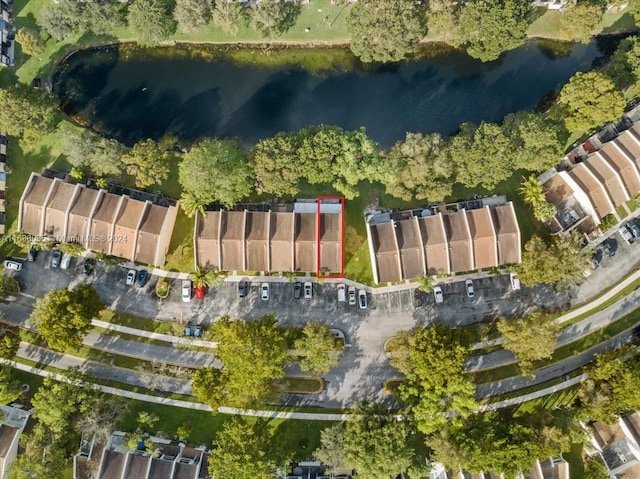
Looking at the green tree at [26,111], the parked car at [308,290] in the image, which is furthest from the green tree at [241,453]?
the green tree at [26,111]

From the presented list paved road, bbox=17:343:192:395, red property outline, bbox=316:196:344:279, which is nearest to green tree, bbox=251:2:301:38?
red property outline, bbox=316:196:344:279

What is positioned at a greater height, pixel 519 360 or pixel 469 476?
pixel 519 360

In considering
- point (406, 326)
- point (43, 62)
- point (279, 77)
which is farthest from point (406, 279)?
point (43, 62)

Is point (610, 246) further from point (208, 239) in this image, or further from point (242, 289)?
point (208, 239)

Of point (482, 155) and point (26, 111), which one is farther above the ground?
point (26, 111)

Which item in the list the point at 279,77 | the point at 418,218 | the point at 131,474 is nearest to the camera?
the point at 131,474

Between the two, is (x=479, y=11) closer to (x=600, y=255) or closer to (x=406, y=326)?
(x=600, y=255)

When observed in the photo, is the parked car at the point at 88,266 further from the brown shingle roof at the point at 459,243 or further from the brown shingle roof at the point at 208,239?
the brown shingle roof at the point at 459,243

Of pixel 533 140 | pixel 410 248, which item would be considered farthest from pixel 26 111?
pixel 533 140

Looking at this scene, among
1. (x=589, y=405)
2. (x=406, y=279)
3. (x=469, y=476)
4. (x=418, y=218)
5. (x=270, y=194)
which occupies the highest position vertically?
(x=270, y=194)
